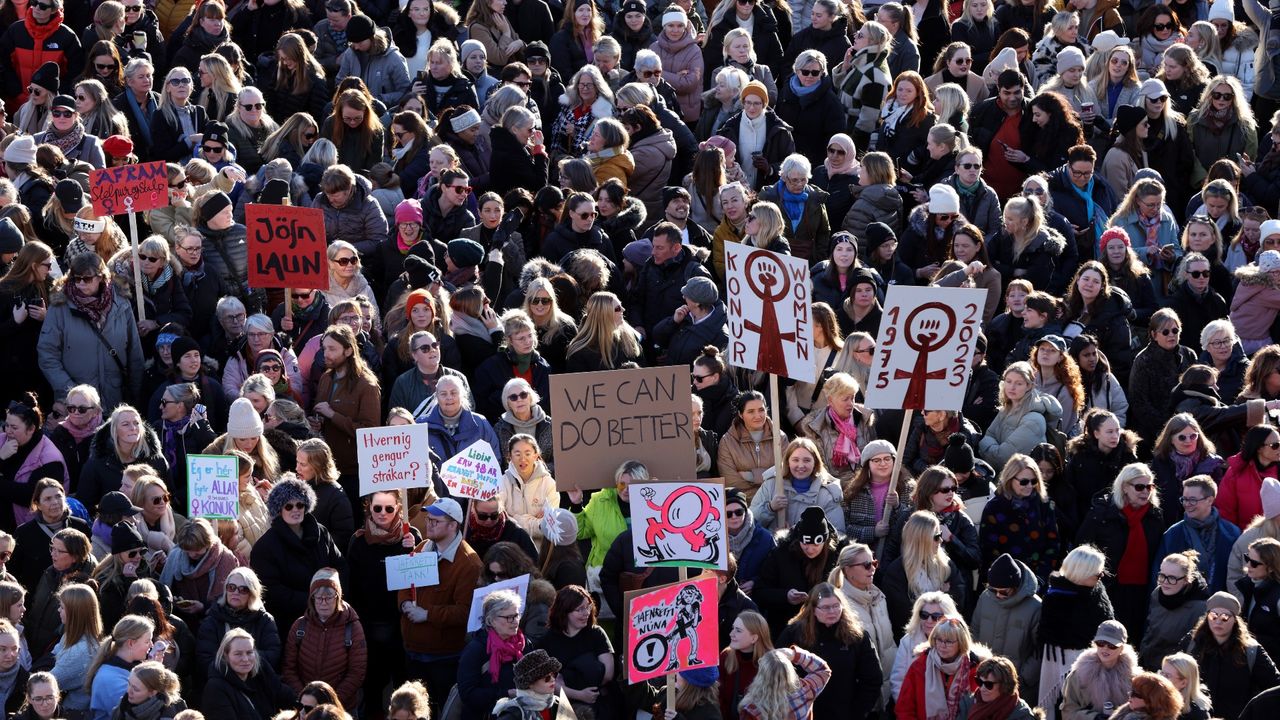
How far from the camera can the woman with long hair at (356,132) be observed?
17.5 meters

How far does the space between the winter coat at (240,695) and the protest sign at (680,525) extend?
2.01 metres

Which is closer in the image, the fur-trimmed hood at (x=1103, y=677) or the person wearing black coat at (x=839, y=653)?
the fur-trimmed hood at (x=1103, y=677)

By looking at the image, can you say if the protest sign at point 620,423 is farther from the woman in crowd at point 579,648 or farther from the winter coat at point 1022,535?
the winter coat at point 1022,535

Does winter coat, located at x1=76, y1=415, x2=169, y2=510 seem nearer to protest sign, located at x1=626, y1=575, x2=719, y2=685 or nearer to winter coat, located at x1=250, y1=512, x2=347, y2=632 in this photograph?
winter coat, located at x1=250, y1=512, x2=347, y2=632

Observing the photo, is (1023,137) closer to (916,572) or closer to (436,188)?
(436,188)

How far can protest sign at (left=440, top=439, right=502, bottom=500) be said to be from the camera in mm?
12984

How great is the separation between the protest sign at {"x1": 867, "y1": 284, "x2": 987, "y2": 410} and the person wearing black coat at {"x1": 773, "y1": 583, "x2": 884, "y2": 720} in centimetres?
154

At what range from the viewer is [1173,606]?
1297cm

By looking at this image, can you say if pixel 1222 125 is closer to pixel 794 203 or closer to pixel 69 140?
pixel 794 203

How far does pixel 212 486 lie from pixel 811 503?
3350mm

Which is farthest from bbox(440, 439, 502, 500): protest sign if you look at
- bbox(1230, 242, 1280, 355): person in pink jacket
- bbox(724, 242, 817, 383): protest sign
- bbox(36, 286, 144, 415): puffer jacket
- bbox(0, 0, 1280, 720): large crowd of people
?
bbox(1230, 242, 1280, 355): person in pink jacket

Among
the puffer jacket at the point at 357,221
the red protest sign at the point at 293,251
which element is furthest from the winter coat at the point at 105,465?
the puffer jacket at the point at 357,221

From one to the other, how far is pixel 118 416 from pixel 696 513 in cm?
361

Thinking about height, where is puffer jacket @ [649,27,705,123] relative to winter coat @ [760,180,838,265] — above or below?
above
